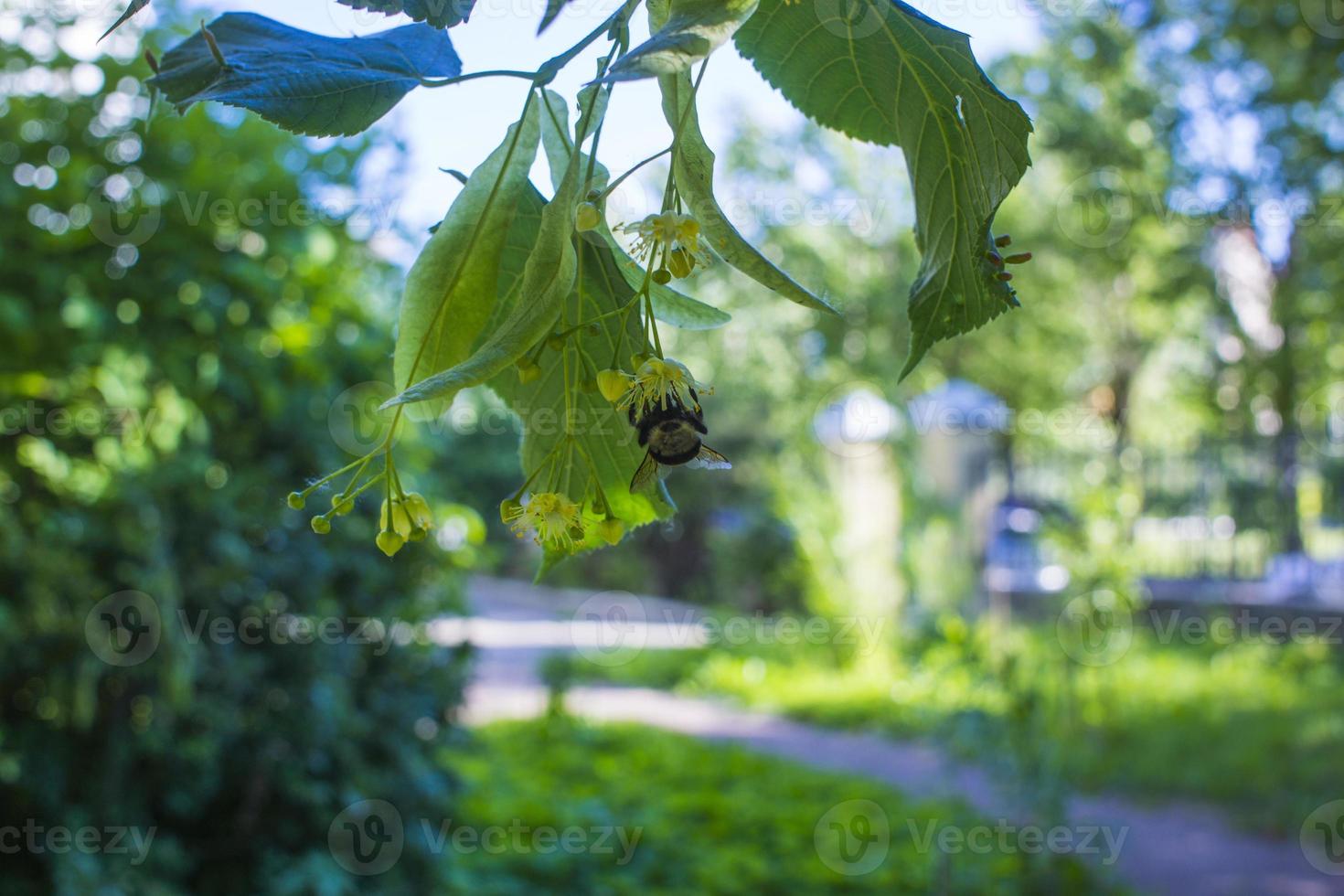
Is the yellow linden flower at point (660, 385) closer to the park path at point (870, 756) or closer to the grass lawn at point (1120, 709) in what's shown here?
the park path at point (870, 756)

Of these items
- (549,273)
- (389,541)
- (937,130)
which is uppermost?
(937,130)

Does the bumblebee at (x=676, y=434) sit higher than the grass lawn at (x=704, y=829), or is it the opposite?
the bumblebee at (x=676, y=434)

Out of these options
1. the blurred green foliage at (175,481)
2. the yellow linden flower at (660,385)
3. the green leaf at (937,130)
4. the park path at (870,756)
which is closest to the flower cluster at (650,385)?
the yellow linden flower at (660,385)

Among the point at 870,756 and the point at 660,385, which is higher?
the point at 660,385

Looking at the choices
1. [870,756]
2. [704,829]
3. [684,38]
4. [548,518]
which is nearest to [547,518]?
[548,518]

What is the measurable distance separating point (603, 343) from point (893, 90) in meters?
0.21

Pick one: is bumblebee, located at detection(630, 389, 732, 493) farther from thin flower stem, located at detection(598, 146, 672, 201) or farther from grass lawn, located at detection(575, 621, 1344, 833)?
grass lawn, located at detection(575, 621, 1344, 833)

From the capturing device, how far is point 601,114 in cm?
54

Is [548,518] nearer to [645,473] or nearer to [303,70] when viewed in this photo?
[645,473]

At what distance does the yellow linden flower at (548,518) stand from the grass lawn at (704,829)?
3.49m

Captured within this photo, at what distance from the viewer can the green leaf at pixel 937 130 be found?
1.87 ft

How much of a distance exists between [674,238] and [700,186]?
3 cm

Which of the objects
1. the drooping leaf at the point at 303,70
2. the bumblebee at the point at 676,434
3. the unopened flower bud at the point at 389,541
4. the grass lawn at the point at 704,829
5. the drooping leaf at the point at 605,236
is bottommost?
the grass lawn at the point at 704,829

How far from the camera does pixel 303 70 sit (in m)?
0.57
